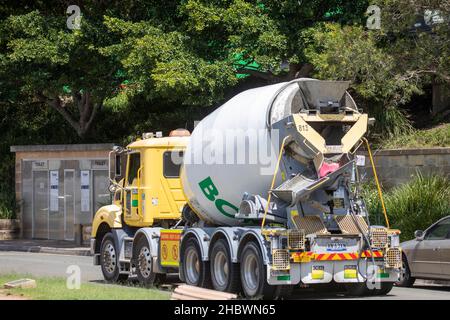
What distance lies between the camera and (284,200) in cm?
1564

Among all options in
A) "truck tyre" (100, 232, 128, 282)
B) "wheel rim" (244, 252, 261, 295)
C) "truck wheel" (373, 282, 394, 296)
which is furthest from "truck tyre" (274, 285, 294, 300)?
"truck tyre" (100, 232, 128, 282)

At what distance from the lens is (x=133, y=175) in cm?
1986

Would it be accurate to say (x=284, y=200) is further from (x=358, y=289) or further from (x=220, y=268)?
(x=358, y=289)

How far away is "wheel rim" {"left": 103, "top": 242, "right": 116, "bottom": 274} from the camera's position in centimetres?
1994

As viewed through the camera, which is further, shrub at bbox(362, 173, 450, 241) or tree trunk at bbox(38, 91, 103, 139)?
tree trunk at bbox(38, 91, 103, 139)

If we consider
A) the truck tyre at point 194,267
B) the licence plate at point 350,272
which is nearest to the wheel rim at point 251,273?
the truck tyre at point 194,267

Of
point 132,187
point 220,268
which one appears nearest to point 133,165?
point 132,187

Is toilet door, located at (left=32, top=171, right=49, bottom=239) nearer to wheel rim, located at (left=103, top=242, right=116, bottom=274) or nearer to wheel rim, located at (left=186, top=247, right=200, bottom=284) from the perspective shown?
wheel rim, located at (left=103, top=242, right=116, bottom=274)

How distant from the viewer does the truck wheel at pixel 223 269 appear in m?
15.9

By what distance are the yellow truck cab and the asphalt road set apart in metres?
1.31

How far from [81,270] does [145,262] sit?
5051mm

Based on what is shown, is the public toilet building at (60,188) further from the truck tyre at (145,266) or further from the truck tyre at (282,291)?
the truck tyre at (282,291)

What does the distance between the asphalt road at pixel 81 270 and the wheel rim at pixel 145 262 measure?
1.53 metres
